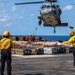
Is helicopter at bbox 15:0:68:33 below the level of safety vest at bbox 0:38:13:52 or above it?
above

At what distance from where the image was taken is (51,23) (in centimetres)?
5147

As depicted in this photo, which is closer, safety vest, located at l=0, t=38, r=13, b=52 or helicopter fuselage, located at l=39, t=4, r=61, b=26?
safety vest, located at l=0, t=38, r=13, b=52

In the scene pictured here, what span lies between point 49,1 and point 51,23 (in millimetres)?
4118

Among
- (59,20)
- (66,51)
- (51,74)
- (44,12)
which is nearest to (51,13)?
(44,12)

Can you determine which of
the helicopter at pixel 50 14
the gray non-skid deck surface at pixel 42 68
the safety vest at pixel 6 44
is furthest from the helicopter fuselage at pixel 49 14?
the safety vest at pixel 6 44

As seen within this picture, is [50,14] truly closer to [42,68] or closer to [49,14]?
[49,14]

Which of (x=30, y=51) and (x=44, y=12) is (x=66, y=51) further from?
(x=44, y=12)

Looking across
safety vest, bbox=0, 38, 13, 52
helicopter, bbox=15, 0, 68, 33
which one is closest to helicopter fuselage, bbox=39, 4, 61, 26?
helicopter, bbox=15, 0, 68, 33

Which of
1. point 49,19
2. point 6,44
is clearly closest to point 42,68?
point 6,44

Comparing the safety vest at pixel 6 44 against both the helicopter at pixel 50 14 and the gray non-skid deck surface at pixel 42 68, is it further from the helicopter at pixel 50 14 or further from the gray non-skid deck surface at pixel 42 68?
the helicopter at pixel 50 14

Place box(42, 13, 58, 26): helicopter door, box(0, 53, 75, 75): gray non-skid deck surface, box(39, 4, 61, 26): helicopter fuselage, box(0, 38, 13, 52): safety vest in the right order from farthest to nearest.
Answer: box(42, 13, 58, 26): helicopter door → box(39, 4, 61, 26): helicopter fuselage → box(0, 53, 75, 75): gray non-skid deck surface → box(0, 38, 13, 52): safety vest

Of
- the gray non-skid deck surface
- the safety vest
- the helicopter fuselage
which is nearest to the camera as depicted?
the safety vest

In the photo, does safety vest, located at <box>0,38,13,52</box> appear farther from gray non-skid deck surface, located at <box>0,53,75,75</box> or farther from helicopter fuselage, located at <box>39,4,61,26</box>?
helicopter fuselage, located at <box>39,4,61,26</box>

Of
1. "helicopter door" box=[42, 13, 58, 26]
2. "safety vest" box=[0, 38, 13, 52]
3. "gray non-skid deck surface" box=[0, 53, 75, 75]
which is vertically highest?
"helicopter door" box=[42, 13, 58, 26]
